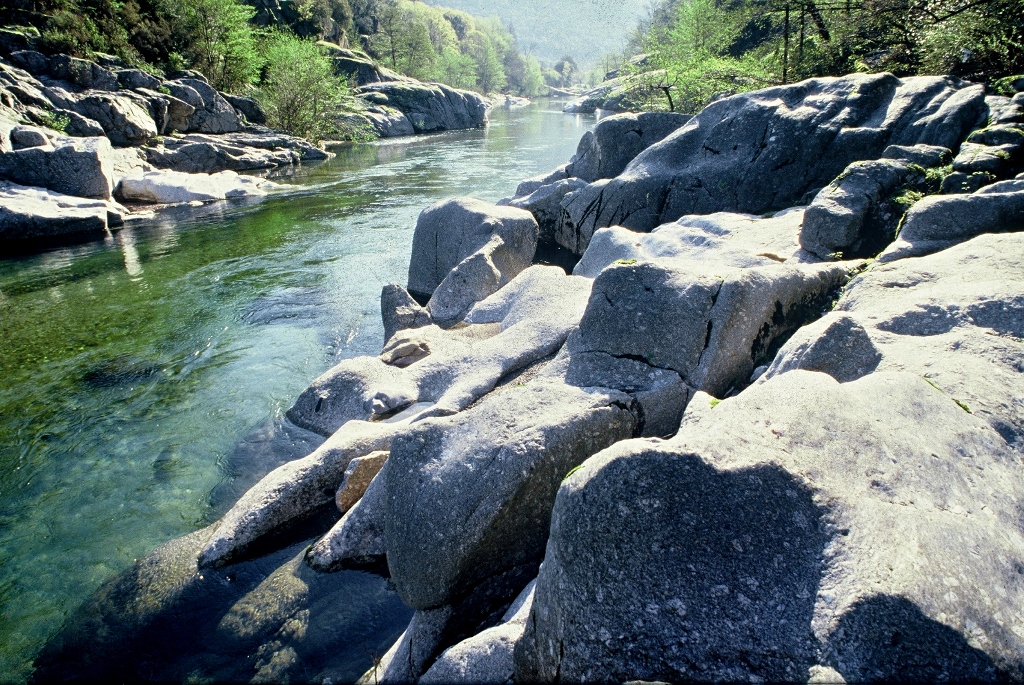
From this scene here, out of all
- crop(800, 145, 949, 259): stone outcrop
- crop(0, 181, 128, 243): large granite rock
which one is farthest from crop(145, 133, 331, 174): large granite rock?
crop(800, 145, 949, 259): stone outcrop

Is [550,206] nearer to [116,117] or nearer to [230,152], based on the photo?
[230,152]

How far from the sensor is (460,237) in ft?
38.2

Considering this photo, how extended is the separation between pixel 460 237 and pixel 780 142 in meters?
5.83

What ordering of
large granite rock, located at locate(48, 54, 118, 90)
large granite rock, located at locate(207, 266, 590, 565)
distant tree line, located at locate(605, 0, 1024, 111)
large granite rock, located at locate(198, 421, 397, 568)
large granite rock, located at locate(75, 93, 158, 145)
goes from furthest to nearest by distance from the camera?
1. large granite rock, located at locate(48, 54, 118, 90)
2. large granite rock, located at locate(75, 93, 158, 145)
3. distant tree line, located at locate(605, 0, 1024, 111)
4. large granite rock, located at locate(207, 266, 590, 565)
5. large granite rock, located at locate(198, 421, 397, 568)

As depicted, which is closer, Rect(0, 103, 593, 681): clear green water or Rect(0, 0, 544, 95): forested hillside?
Rect(0, 103, 593, 681): clear green water

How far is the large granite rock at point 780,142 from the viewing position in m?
8.99

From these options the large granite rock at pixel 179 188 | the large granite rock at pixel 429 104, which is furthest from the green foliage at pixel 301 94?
the large granite rock at pixel 179 188

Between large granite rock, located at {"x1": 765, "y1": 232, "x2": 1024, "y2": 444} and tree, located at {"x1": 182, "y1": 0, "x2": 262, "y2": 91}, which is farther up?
tree, located at {"x1": 182, "y1": 0, "x2": 262, "y2": 91}

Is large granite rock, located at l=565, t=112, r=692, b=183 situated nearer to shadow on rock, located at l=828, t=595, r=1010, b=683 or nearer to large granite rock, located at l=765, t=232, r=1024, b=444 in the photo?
large granite rock, located at l=765, t=232, r=1024, b=444

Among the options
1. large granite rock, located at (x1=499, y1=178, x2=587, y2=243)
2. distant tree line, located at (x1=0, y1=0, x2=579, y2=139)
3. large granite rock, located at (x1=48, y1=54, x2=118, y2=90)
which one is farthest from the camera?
distant tree line, located at (x1=0, y1=0, x2=579, y2=139)

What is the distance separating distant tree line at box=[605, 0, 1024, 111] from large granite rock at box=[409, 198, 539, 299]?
7298 mm

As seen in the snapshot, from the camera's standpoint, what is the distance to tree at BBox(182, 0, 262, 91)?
3519 centimetres

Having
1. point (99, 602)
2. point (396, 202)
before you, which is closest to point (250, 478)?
point (99, 602)

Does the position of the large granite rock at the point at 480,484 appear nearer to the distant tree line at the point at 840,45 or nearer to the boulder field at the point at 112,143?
the distant tree line at the point at 840,45
